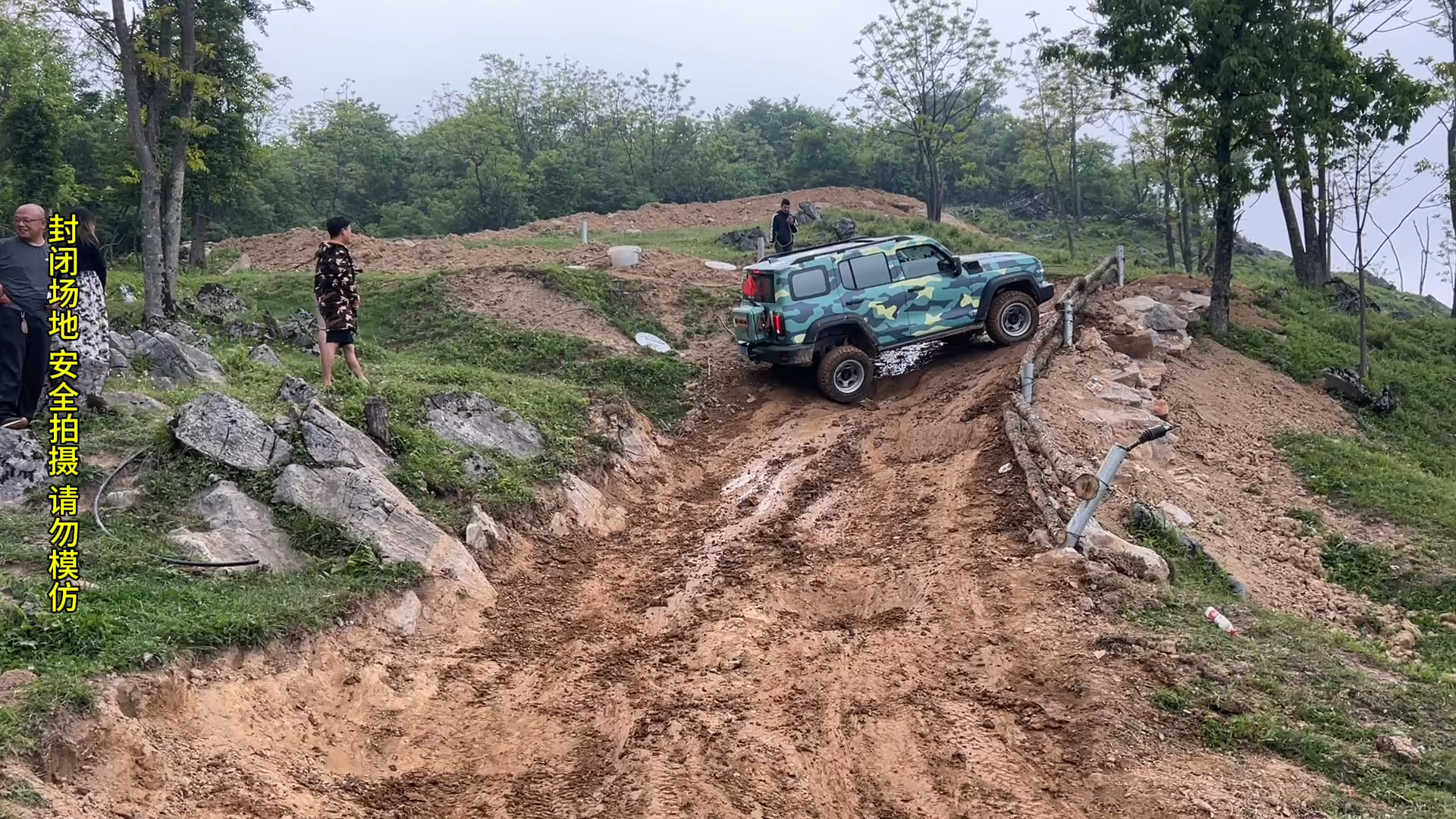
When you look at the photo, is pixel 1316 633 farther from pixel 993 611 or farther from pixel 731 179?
pixel 731 179

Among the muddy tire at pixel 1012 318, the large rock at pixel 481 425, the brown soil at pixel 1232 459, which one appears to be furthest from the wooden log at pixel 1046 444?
the large rock at pixel 481 425

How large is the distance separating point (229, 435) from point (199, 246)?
764 inches

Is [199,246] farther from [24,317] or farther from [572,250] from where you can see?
[24,317]

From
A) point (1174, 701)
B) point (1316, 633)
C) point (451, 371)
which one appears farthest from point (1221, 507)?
point (451, 371)

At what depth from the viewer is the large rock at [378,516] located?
7.56 meters

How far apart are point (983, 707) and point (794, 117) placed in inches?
2128

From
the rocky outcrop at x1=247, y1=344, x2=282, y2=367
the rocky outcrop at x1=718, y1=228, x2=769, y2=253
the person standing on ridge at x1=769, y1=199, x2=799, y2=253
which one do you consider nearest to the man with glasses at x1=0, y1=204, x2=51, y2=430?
the rocky outcrop at x1=247, y1=344, x2=282, y2=367

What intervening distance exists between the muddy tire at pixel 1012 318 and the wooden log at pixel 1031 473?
135 inches

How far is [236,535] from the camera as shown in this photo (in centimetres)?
707

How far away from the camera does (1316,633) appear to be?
7113 millimetres

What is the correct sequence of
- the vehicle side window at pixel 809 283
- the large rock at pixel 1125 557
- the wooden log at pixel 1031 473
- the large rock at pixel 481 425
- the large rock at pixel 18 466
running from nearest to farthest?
the large rock at pixel 18 466 → the large rock at pixel 1125 557 → the wooden log at pixel 1031 473 → the large rock at pixel 481 425 → the vehicle side window at pixel 809 283

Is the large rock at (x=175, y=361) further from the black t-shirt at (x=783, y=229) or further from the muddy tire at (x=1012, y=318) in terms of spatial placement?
the black t-shirt at (x=783, y=229)

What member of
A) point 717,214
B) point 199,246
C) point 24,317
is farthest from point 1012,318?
point 717,214

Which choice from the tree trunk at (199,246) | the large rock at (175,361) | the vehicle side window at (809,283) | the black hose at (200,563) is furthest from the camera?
the tree trunk at (199,246)
